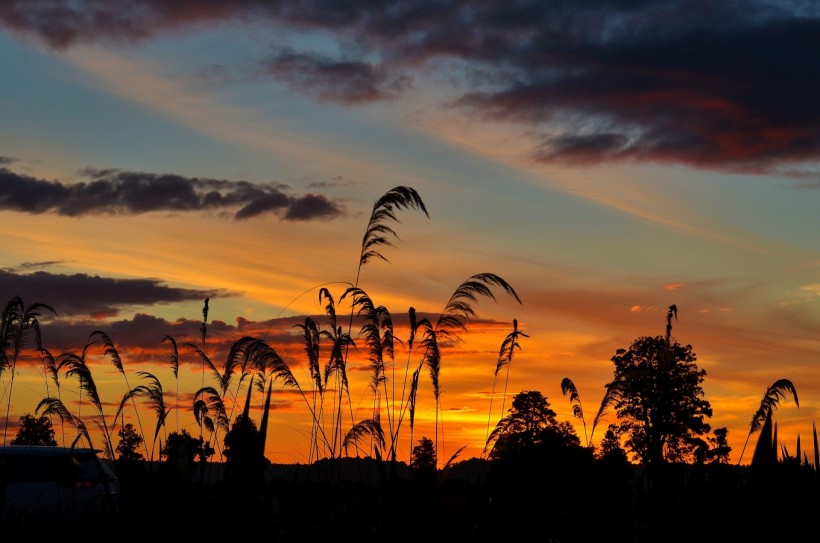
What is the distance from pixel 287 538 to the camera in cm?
737

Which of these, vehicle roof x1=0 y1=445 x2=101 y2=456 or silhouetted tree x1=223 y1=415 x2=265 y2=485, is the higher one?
vehicle roof x1=0 y1=445 x2=101 y2=456

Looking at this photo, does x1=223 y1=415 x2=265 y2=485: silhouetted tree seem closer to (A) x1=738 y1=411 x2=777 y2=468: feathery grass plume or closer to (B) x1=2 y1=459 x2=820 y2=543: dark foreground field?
(B) x1=2 y1=459 x2=820 y2=543: dark foreground field

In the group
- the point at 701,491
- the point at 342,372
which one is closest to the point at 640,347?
the point at 342,372

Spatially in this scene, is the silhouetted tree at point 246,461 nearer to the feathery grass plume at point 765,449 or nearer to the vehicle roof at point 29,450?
the feathery grass plume at point 765,449

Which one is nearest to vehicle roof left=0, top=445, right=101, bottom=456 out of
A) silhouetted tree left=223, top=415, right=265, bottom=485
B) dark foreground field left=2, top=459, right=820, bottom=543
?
dark foreground field left=2, top=459, right=820, bottom=543

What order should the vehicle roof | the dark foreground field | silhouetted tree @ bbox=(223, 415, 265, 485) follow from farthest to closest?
the vehicle roof < the dark foreground field < silhouetted tree @ bbox=(223, 415, 265, 485)

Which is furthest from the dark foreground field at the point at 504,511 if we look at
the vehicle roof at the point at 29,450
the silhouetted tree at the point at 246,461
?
the vehicle roof at the point at 29,450

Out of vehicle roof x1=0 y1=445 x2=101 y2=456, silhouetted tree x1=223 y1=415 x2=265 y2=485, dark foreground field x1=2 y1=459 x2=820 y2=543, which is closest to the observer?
silhouetted tree x1=223 y1=415 x2=265 y2=485

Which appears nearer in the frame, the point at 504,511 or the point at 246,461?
the point at 246,461

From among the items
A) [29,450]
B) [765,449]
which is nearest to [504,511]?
[765,449]

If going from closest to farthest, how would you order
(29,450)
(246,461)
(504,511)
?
(246,461), (504,511), (29,450)

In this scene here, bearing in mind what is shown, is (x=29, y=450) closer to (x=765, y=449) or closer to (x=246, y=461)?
(x=246, y=461)

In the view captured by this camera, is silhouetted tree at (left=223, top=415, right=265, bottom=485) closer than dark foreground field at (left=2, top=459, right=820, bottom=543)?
Yes

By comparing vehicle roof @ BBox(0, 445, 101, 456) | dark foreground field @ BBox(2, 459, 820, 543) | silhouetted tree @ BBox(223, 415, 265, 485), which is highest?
vehicle roof @ BBox(0, 445, 101, 456)
